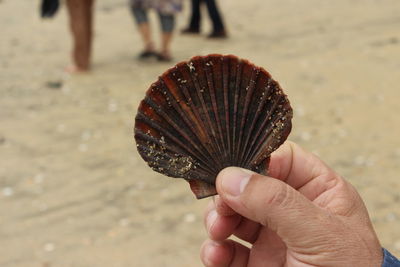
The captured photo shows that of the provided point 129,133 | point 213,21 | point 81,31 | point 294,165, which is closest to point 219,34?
point 213,21

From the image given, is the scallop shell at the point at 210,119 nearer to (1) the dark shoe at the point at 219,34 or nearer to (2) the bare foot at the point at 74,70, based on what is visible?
(2) the bare foot at the point at 74,70

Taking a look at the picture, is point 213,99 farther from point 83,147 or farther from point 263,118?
point 83,147

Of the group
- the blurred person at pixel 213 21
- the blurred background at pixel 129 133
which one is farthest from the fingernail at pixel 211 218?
the blurred person at pixel 213 21

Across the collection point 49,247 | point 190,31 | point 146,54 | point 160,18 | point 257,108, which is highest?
point 257,108

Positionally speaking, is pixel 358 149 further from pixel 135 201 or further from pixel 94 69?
pixel 94 69

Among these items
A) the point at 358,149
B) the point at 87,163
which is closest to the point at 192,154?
the point at 87,163

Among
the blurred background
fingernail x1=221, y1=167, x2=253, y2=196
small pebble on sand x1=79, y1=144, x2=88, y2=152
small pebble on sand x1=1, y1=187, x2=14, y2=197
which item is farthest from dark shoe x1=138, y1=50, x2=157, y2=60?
fingernail x1=221, y1=167, x2=253, y2=196

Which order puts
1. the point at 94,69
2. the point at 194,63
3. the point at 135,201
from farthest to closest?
the point at 94,69 → the point at 135,201 → the point at 194,63
